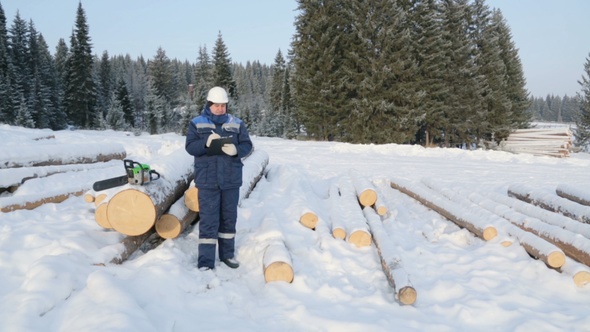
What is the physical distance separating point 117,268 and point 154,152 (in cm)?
1097

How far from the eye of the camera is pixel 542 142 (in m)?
23.9

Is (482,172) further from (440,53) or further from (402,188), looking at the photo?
(440,53)

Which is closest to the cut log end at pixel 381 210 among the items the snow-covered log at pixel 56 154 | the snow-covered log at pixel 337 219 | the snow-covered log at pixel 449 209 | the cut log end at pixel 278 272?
the snow-covered log at pixel 337 219

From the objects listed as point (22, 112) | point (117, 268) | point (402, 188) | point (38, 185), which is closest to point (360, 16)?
point (402, 188)

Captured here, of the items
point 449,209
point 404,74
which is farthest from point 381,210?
point 404,74

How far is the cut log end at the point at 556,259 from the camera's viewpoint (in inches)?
186

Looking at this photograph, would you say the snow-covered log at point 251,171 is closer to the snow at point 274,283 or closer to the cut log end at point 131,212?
the snow at point 274,283

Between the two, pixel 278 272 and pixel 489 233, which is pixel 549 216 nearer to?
pixel 489 233

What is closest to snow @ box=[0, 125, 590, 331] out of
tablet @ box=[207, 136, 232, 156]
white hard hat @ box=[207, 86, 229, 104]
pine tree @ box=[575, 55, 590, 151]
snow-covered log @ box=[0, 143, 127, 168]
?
tablet @ box=[207, 136, 232, 156]

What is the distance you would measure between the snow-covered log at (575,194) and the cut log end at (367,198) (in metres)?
3.78

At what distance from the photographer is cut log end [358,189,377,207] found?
297 inches

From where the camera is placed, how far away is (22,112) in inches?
1521

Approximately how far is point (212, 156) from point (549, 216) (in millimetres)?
5524

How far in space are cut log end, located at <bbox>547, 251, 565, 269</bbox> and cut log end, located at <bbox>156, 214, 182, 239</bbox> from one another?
4.95 meters
